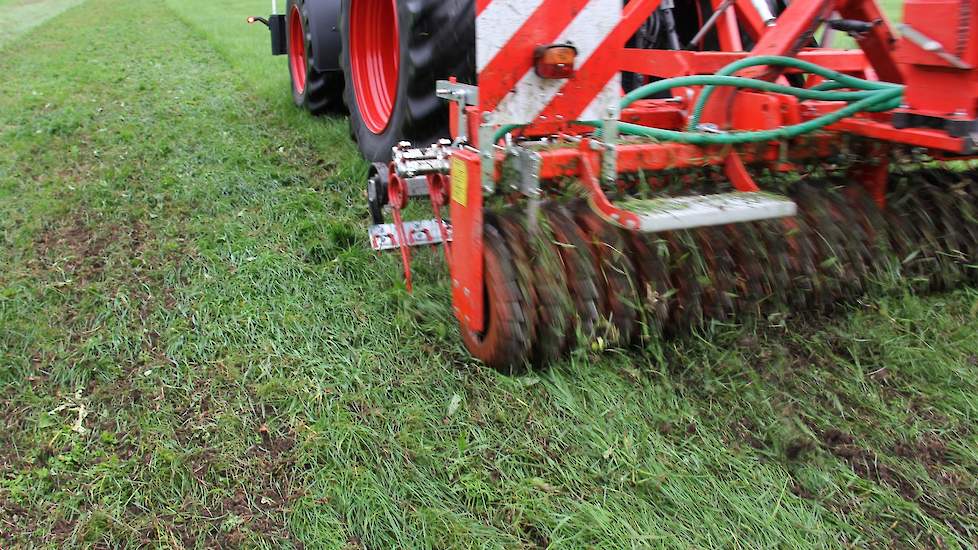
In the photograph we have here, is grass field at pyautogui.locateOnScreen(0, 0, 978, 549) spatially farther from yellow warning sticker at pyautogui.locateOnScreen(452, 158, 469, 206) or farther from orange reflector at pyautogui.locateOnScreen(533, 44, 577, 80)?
orange reflector at pyautogui.locateOnScreen(533, 44, 577, 80)

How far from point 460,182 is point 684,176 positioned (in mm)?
729

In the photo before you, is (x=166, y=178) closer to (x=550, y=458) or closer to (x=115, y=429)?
(x=115, y=429)

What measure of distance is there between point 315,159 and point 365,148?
0.79 metres

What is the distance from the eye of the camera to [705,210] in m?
1.99

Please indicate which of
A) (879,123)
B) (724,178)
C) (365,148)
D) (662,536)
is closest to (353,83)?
(365,148)

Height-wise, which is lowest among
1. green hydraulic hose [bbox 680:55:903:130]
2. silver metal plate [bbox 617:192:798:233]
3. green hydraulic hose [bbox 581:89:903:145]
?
silver metal plate [bbox 617:192:798:233]

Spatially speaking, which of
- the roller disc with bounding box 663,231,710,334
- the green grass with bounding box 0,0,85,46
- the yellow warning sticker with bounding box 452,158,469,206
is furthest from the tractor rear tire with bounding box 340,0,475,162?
the green grass with bounding box 0,0,85,46

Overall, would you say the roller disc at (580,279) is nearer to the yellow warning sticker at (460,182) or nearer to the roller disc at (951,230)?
the yellow warning sticker at (460,182)

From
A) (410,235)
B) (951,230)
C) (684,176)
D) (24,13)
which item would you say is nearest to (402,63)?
(410,235)

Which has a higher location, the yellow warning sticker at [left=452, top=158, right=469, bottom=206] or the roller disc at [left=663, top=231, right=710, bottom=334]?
the yellow warning sticker at [left=452, top=158, right=469, bottom=206]

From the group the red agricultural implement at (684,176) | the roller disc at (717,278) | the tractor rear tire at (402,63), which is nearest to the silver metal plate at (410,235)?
the red agricultural implement at (684,176)

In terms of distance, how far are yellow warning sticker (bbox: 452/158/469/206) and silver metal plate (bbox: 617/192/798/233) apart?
428mm

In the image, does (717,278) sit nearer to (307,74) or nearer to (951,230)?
(951,230)

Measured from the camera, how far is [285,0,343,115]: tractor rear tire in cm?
486
